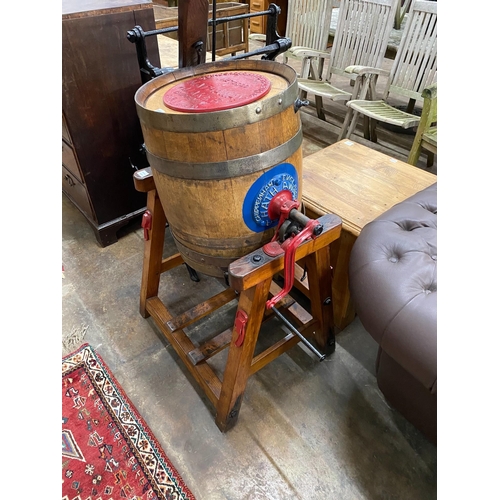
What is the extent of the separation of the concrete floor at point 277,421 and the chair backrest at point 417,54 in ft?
7.53

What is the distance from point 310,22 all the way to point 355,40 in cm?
70

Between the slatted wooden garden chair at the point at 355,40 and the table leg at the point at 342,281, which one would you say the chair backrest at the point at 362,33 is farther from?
the table leg at the point at 342,281

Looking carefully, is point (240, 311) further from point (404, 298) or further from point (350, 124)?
point (350, 124)

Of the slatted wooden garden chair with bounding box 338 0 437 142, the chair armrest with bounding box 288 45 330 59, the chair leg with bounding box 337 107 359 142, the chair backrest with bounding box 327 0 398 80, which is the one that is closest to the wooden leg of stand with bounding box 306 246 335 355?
the slatted wooden garden chair with bounding box 338 0 437 142

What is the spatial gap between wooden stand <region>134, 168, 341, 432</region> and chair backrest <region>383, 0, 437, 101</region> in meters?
2.34

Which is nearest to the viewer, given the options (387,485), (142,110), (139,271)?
(142,110)

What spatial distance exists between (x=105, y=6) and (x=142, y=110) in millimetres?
1180

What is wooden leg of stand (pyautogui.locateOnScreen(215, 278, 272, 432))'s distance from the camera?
1183 millimetres

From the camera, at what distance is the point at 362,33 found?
338cm

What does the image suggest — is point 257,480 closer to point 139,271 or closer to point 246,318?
point 246,318

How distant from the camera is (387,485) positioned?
135cm

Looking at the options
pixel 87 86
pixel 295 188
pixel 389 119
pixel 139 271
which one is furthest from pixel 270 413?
pixel 389 119

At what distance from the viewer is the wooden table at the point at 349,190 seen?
1.64 metres

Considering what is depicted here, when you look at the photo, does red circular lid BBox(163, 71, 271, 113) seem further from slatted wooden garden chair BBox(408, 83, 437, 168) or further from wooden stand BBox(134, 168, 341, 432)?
slatted wooden garden chair BBox(408, 83, 437, 168)
